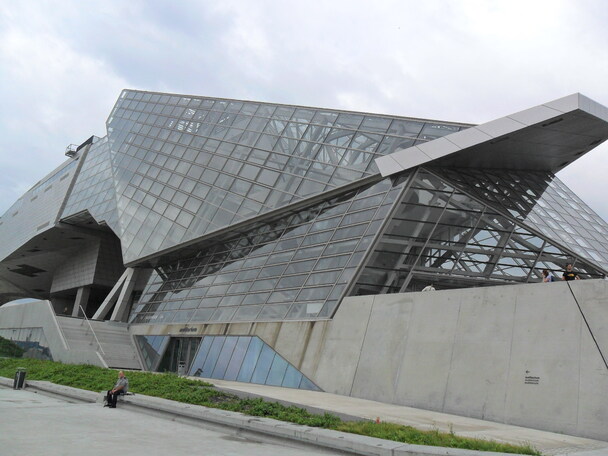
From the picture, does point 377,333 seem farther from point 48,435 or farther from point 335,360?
point 48,435

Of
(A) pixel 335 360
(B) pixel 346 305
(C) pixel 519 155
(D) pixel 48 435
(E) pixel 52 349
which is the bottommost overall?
(D) pixel 48 435

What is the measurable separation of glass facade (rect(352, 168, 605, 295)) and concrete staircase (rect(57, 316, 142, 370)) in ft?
47.9

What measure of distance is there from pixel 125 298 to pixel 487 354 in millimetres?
24790

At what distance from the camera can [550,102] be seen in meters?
18.7

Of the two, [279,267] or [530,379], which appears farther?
[279,267]

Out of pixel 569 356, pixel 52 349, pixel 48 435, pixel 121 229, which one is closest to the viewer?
pixel 48 435

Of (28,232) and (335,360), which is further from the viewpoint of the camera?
(28,232)

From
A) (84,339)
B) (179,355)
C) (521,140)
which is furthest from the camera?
(84,339)

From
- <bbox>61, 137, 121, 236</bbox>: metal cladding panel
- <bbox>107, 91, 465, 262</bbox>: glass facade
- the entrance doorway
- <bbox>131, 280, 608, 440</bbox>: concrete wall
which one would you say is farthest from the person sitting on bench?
<bbox>61, 137, 121, 236</bbox>: metal cladding panel

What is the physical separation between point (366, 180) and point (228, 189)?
362 inches

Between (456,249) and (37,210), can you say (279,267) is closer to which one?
(456,249)

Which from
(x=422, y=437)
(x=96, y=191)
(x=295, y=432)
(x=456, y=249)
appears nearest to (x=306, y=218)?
(x=456, y=249)

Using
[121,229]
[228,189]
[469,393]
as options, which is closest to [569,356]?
[469,393]

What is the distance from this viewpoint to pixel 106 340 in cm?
2742
